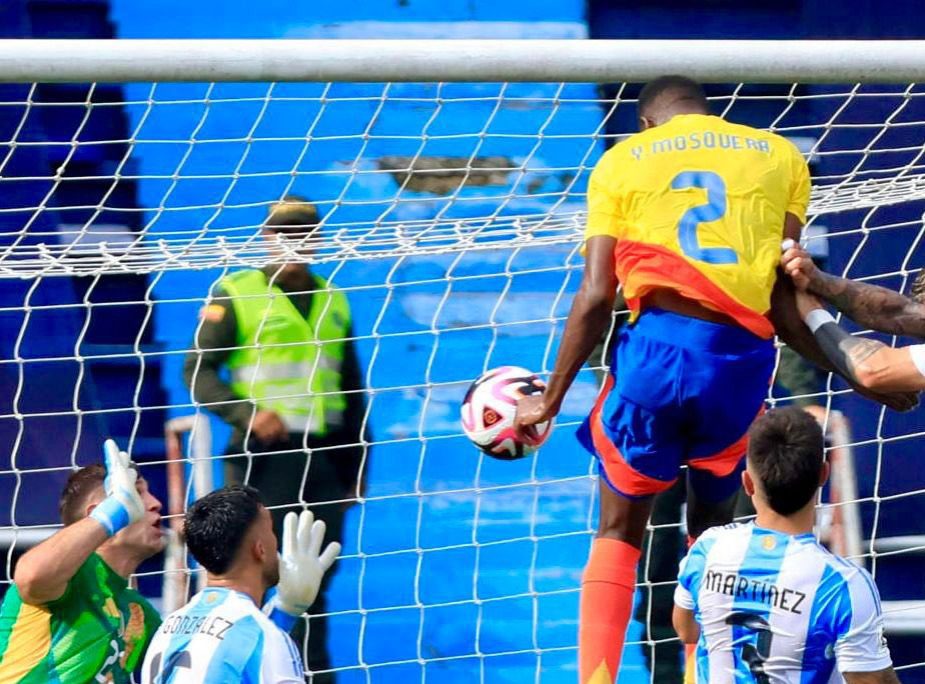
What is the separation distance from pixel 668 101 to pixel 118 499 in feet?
5.86

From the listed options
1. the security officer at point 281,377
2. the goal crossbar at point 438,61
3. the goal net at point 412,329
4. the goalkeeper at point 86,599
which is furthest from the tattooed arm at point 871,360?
the security officer at point 281,377

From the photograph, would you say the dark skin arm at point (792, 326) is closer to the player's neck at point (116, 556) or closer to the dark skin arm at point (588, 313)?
the dark skin arm at point (588, 313)

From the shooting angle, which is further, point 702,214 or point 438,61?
point 438,61

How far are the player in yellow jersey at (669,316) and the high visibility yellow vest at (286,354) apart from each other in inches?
64.2

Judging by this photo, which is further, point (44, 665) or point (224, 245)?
point (224, 245)

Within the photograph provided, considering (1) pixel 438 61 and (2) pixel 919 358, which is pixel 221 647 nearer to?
(2) pixel 919 358

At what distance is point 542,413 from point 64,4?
147 inches

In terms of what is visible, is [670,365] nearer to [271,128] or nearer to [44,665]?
[44,665]

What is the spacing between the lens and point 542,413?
419cm

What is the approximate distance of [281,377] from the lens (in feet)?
18.9

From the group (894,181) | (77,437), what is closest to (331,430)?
(77,437)

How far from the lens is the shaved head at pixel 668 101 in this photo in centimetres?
432

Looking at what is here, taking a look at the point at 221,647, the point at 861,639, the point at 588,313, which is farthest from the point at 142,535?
the point at 861,639

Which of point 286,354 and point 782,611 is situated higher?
point 782,611
